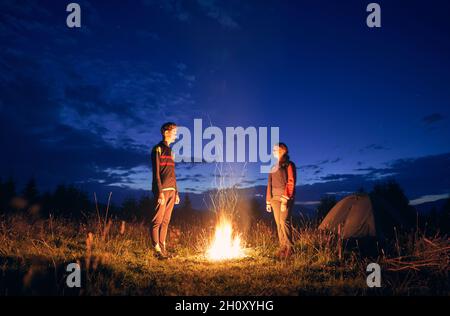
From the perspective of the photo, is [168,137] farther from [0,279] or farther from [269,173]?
[0,279]

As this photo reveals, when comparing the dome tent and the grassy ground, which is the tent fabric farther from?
the grassy ground

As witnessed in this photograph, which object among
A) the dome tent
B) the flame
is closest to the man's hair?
the flame

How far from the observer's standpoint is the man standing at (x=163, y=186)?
22.5 feet

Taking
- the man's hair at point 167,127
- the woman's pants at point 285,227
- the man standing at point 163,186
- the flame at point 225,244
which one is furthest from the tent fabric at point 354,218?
the man's hair at point 167,127

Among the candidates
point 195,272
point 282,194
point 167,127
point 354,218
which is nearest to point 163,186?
point 167,127

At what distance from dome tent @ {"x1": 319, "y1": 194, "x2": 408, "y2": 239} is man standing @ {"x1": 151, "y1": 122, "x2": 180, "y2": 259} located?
5.79 m

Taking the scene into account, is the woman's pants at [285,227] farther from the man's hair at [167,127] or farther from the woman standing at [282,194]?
the man's hair at [167,127]

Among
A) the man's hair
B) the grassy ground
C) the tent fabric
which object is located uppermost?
the man's hair

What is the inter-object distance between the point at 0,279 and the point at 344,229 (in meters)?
9.60

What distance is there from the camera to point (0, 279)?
4.71m

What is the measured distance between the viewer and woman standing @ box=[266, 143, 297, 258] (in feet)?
22.9

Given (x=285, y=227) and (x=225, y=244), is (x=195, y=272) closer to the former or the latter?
(x=225, y=244)

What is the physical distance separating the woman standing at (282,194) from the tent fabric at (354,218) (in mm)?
3685
